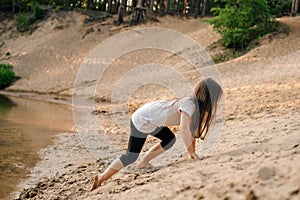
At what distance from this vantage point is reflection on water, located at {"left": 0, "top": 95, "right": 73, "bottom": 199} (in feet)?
28.0

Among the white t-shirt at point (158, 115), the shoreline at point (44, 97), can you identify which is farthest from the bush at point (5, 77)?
the white t-shirt at point (158, 115)

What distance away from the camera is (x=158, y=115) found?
19.7 ft

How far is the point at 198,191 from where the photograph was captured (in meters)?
4.78

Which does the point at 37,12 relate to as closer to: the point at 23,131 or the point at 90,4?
the point at 90,4

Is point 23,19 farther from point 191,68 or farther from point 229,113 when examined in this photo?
point 229,113

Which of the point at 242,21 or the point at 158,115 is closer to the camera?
the point at 158,115

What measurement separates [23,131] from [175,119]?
779 centimetres

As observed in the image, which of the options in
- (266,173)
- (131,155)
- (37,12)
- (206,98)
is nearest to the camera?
(266,173)

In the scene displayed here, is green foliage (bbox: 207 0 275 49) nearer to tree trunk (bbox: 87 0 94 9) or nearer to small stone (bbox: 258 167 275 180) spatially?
tree trunk (bbox: 87 0 94 9)

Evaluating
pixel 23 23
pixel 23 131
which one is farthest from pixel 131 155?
pixel 23 23

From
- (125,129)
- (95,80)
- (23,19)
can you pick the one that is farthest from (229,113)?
(23,19)

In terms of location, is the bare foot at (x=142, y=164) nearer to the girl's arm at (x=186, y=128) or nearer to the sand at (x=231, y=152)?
the sand at (x=231, y=152)

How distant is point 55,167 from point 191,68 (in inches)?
583

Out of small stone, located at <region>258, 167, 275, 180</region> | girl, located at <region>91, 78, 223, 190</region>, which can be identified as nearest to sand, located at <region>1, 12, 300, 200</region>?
small stone, located at <region>258, 167, 275, 180</region>
